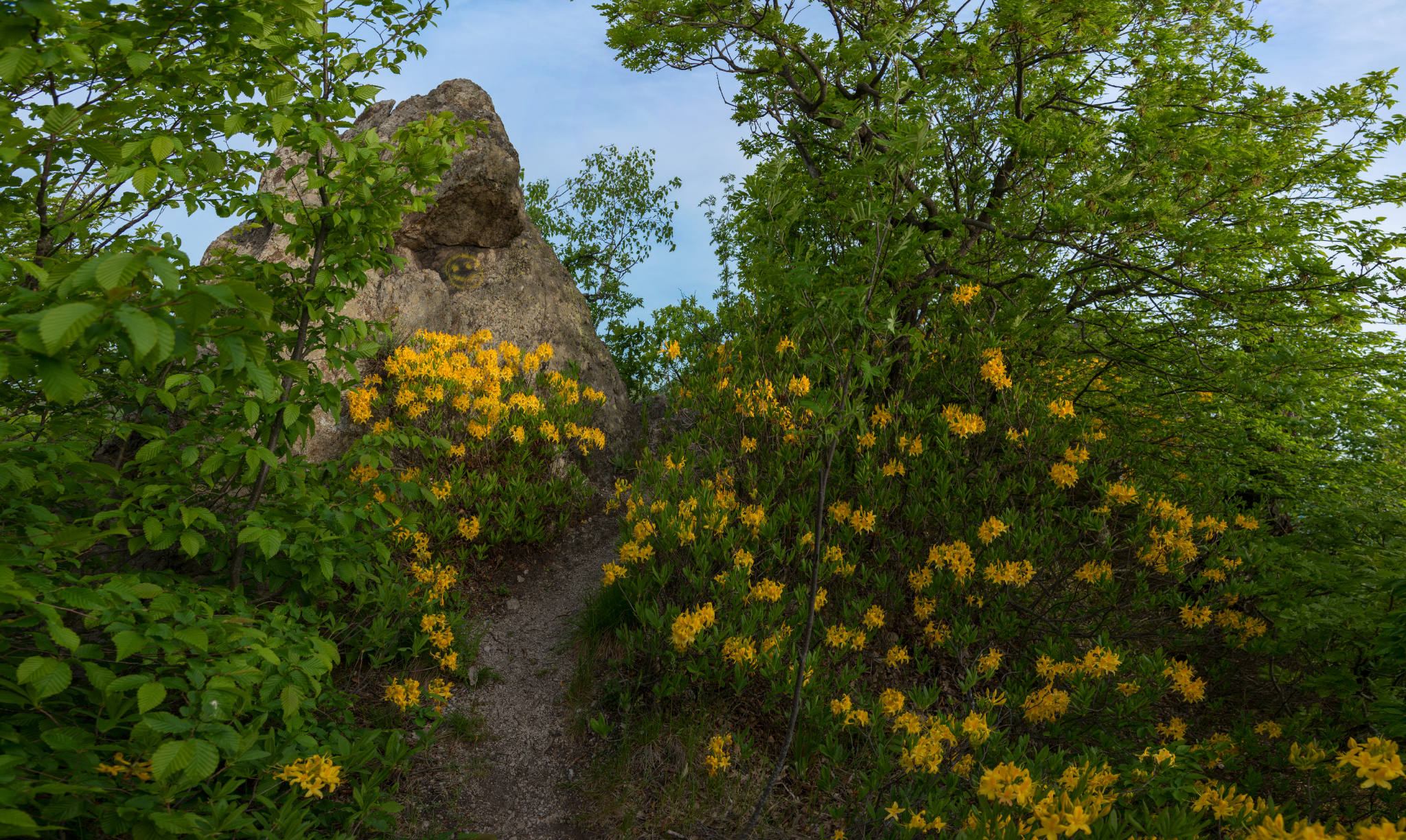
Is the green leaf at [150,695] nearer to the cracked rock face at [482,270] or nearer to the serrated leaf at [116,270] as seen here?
the serrated leaf at [116,270]

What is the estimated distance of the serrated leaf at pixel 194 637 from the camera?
2123 mm

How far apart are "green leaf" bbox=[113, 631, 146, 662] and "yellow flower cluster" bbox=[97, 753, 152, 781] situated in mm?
625

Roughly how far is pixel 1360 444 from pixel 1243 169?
2.41m

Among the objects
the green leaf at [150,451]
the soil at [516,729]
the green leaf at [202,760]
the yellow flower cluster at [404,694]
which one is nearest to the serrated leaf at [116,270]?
the green leaf at [202,760]

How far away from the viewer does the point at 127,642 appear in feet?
6.71

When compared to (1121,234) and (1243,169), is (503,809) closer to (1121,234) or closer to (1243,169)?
(1121,234)

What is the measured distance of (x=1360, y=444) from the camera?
5473 mm

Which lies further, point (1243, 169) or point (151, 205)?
point (1243, 169)

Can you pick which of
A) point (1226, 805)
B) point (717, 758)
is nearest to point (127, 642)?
point (717, 758)

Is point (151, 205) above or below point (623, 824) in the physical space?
above

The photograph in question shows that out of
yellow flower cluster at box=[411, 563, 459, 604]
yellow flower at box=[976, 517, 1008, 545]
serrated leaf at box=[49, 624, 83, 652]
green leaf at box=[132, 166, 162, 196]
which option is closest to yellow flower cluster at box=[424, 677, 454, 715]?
yellow flower cluster at box=[411, 563, 459, 604]

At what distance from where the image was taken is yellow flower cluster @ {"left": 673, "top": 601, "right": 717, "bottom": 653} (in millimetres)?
3818

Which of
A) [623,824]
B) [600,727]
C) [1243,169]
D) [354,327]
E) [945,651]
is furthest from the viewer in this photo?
[1243,169]

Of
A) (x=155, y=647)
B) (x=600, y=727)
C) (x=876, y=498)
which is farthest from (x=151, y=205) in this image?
(x=876, y=498)
